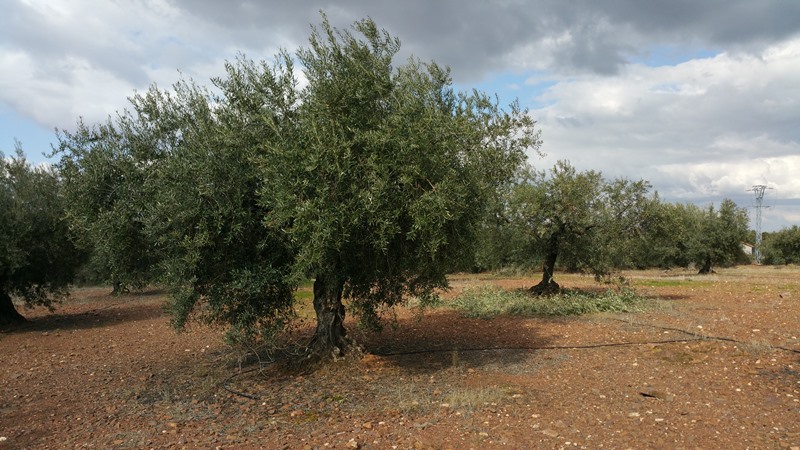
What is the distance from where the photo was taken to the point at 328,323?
11.3 meters

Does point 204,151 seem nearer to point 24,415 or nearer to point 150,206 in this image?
point 150,206

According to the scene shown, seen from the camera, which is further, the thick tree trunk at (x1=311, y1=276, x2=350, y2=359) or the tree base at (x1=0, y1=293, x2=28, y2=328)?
the tree base at (x1=0, y1=293, x2=28, y2=328)

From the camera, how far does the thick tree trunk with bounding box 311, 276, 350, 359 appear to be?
1118 cm

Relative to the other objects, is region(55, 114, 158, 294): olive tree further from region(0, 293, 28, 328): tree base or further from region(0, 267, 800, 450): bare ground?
region(0, 293, 28, 328): tree base

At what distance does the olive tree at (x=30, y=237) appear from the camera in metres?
16.7

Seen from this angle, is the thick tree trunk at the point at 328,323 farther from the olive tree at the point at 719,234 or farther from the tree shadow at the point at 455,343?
the olive tree at the point at 719,234

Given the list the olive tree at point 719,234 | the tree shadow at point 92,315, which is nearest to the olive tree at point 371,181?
the tree shadow at point 92,315

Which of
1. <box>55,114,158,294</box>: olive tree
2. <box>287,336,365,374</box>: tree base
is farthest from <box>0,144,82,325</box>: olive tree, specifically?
<box>287,336,365,374</box>: tree base

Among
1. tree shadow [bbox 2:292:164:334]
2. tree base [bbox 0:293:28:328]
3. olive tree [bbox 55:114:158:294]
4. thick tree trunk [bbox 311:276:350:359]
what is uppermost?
olive tree [bbox 55:114:158:294]

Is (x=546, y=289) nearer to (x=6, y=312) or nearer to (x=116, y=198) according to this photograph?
(x=116, y=198)

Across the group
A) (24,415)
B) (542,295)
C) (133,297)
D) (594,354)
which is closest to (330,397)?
(24,415)

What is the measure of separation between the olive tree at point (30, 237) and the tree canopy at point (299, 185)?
776cm

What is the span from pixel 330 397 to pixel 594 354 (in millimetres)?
6075

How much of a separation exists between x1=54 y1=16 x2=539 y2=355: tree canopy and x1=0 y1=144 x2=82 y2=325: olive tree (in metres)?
7.76
